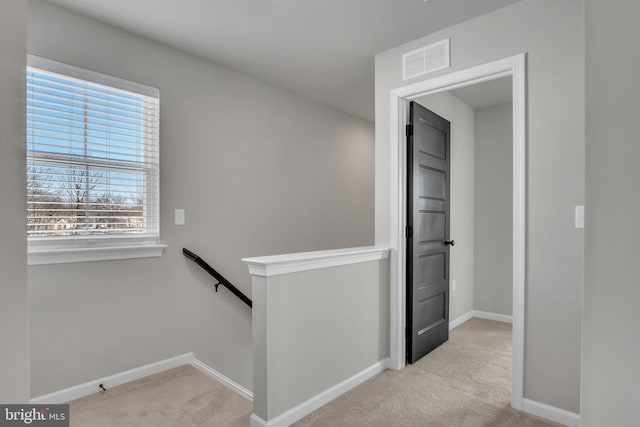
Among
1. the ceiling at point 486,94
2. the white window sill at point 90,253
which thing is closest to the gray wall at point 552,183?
the ceiling at point 486,94

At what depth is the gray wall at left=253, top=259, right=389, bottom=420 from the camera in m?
1.93

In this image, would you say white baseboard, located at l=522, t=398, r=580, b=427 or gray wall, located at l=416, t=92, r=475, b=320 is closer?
white baseboard, located at l=522, t=398, r=580, b=427

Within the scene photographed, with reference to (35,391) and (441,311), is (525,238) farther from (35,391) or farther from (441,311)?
(35,391)

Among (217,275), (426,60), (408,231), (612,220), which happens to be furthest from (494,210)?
(612,220)

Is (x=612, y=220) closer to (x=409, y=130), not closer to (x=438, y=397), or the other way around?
(x=438, y=397)

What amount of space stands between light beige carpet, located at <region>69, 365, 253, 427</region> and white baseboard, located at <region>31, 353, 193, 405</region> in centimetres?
4

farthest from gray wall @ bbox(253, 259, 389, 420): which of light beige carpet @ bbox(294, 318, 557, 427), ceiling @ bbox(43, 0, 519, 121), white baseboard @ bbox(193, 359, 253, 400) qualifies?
ceiling @ bbox(43, 0, 519, 121)

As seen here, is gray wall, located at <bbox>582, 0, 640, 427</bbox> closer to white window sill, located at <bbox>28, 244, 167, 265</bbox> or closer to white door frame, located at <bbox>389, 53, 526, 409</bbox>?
white door frame, located at <bbox>389, 53, 526, 409</bbox>

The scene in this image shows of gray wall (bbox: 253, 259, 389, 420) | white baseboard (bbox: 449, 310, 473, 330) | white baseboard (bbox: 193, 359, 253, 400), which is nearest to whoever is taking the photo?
gray wall (bbox: 253, 259, 389, 420)

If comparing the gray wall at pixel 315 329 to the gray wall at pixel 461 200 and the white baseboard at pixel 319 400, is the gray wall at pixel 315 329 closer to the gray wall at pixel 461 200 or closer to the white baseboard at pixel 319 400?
the white baseboard at pixel 319 400

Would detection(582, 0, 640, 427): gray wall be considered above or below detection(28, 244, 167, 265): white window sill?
above

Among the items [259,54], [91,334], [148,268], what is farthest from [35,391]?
[259,54]

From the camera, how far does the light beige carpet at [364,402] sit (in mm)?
2039

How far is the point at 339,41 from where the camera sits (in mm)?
2689
